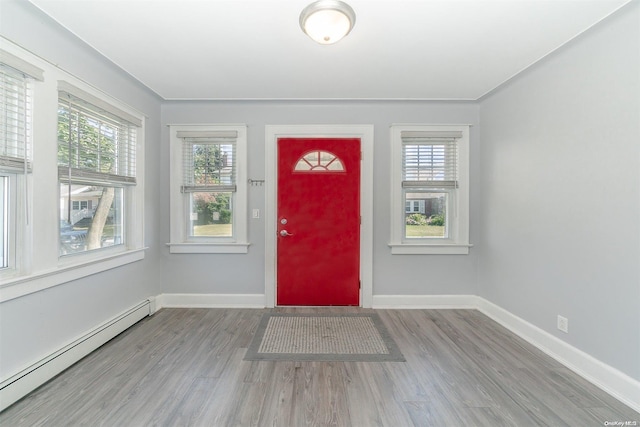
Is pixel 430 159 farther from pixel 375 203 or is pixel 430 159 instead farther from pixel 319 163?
pixel 319 163

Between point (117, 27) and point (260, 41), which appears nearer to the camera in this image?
point (117, 27)

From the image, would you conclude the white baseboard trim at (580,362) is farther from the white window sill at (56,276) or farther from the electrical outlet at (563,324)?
the white window sill at (56,276)

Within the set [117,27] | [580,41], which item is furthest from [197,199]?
[580,41]

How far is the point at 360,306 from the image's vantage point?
126 inches

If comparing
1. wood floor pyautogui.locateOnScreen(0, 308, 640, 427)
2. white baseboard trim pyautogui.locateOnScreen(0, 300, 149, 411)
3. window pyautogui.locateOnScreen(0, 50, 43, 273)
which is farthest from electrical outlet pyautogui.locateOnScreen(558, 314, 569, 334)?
window pyautogui.locateOnScreen(0, 50, 43, 273)

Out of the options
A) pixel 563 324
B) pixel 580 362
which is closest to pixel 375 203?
pixel 563 324

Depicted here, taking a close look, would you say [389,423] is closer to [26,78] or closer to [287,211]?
[287,211]

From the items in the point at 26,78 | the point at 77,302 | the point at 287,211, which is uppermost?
the point at 26,78

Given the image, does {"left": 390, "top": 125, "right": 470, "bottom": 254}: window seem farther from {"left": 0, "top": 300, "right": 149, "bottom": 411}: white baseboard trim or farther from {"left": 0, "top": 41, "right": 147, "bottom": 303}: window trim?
{"left": 0, "top": 41, "right": 147, "bottom": 303}: window trim

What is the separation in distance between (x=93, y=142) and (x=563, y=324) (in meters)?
4.05

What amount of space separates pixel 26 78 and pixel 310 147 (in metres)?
2.27

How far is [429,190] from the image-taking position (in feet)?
10.7

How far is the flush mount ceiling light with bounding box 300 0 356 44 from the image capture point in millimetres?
1595

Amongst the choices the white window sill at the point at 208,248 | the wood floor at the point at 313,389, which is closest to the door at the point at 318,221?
the white window sill at the point at 208,248
